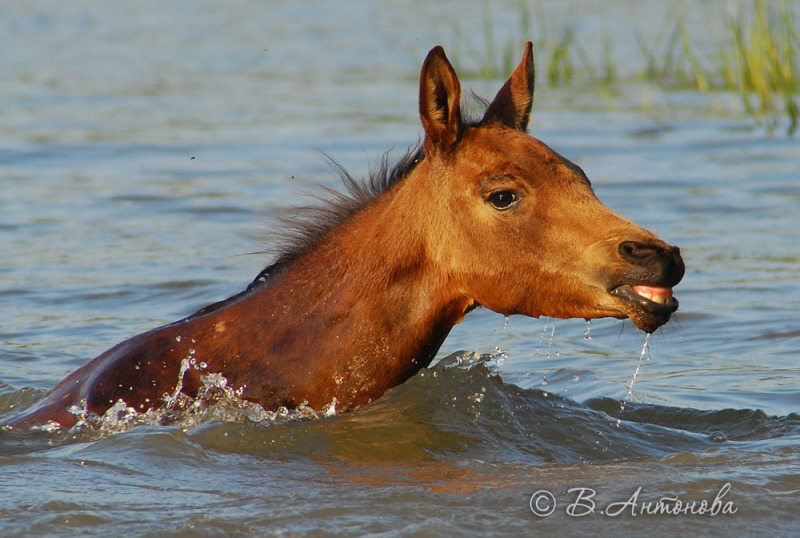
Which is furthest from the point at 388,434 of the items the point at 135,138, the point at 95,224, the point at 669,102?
the point at 669,102

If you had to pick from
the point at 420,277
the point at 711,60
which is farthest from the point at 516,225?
the point at 711,60

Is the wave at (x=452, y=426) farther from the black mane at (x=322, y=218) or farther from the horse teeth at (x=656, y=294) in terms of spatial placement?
the horse teeth at (x=656, y=294)

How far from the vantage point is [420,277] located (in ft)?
16.2

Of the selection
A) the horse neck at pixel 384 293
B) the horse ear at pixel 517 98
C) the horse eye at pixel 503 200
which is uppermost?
the horse ear at pixel 517 98

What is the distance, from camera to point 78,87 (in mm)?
17391

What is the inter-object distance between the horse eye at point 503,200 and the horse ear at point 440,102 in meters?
0.30

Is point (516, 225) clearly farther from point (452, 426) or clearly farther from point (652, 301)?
point (452, 426)

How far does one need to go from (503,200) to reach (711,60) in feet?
43.0

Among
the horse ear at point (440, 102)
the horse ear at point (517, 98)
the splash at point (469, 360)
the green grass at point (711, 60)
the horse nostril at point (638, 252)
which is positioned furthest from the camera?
the green grass at point (711, 60)

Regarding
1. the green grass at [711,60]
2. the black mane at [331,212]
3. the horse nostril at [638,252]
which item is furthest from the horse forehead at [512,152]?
the green grass at [711,60]

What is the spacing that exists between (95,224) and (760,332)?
5872 mm

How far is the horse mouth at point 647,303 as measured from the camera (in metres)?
4.55
